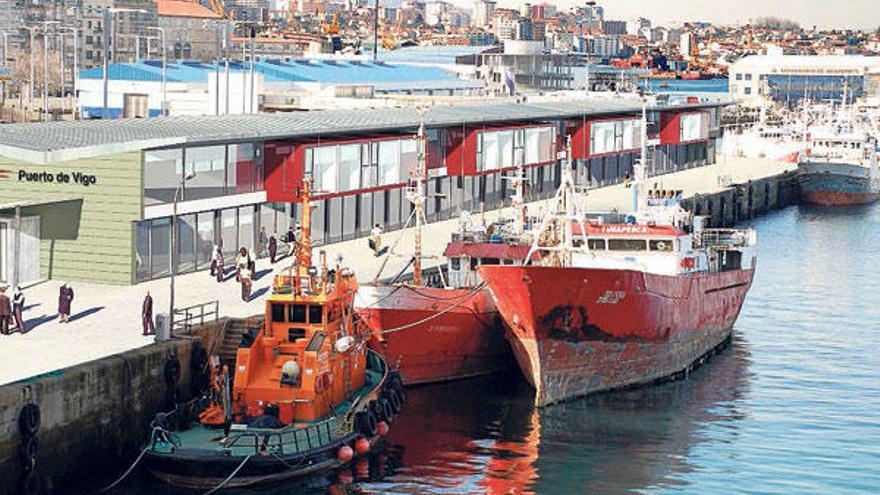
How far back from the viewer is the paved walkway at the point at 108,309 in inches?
1518

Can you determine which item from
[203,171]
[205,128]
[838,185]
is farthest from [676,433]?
[838,185]

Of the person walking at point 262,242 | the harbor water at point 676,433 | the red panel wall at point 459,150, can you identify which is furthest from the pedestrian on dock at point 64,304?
the red panel wall at point 459,150

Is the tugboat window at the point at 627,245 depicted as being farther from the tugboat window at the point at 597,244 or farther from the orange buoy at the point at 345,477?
the orange buoy at the point at 345,477

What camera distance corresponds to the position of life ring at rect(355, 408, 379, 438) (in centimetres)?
3872

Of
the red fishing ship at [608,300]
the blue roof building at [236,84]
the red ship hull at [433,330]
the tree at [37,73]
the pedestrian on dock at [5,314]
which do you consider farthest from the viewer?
the tree at [37,73]

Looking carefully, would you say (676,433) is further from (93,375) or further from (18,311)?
(18,311)

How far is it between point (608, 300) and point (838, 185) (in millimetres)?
73878

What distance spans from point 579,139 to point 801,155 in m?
39.4

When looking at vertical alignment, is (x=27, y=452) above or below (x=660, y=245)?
below

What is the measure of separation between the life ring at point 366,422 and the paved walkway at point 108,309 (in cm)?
550

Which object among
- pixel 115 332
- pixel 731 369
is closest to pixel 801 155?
pixel 731 369

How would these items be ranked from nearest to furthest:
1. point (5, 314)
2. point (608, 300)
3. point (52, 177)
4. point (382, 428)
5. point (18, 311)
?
point (382, 428) → point (5, 314) → point (18, 311) → point (608, 300) → point (52, 177)

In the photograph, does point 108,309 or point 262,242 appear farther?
point 262,242

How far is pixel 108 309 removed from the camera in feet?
146
